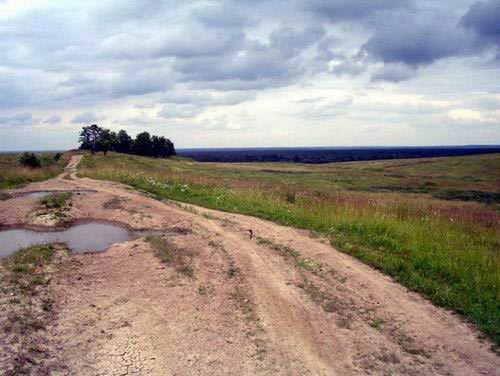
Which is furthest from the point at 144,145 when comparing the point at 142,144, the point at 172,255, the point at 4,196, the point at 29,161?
the point at 172,255

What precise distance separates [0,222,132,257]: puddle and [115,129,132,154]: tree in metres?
82.7

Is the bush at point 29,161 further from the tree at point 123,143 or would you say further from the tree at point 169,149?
the tree at point 169,149

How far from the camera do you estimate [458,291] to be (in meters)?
7.91

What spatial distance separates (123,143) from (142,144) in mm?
3987

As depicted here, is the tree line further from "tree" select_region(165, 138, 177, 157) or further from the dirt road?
the dirt road

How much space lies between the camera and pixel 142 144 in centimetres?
9538

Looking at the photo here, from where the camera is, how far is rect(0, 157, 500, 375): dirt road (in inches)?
218

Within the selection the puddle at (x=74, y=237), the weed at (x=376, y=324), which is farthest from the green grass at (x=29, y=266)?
the weed at (x=376, y=324)

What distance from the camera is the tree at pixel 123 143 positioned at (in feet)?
305

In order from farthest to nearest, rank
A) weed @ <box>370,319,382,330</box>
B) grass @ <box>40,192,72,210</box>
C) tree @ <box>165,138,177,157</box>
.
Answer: tree @ <box>165,138,177,157</box> → grass @ <box>40,192,72,210</box> → weed @ <box>370,319,382,330</box>

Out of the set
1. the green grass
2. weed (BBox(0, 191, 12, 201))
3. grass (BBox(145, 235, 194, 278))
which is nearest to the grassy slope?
grass (BBox(145, 235, 194, 278))

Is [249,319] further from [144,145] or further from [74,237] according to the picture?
[144,145]

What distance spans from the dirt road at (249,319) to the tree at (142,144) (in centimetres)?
8733

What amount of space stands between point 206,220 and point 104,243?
357 cm
